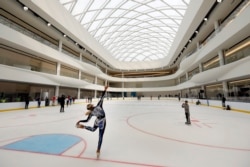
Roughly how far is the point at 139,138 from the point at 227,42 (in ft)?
56.3

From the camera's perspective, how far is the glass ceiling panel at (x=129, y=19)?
2236cm

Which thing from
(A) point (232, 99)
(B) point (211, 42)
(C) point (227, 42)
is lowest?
(A) point (232, 99)

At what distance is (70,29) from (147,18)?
18.2m

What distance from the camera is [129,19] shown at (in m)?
29.7

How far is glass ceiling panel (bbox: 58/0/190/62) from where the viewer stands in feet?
73.4

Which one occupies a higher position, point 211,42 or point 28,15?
point 28,15

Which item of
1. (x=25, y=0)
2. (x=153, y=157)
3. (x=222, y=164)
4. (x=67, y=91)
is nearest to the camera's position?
(x=222, y=164)

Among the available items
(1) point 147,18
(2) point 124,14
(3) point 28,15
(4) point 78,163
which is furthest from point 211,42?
(3) point 28,15

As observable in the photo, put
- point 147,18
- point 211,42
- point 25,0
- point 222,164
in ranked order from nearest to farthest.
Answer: point 222,164 → point 25,0 → point 211,42 → point 147,18

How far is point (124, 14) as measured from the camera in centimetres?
2739

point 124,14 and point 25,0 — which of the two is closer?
point 25,0

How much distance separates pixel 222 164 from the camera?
3.28 metres

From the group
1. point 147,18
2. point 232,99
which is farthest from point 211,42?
point 147,18

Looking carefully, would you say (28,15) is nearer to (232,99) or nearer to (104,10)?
(104,10)
